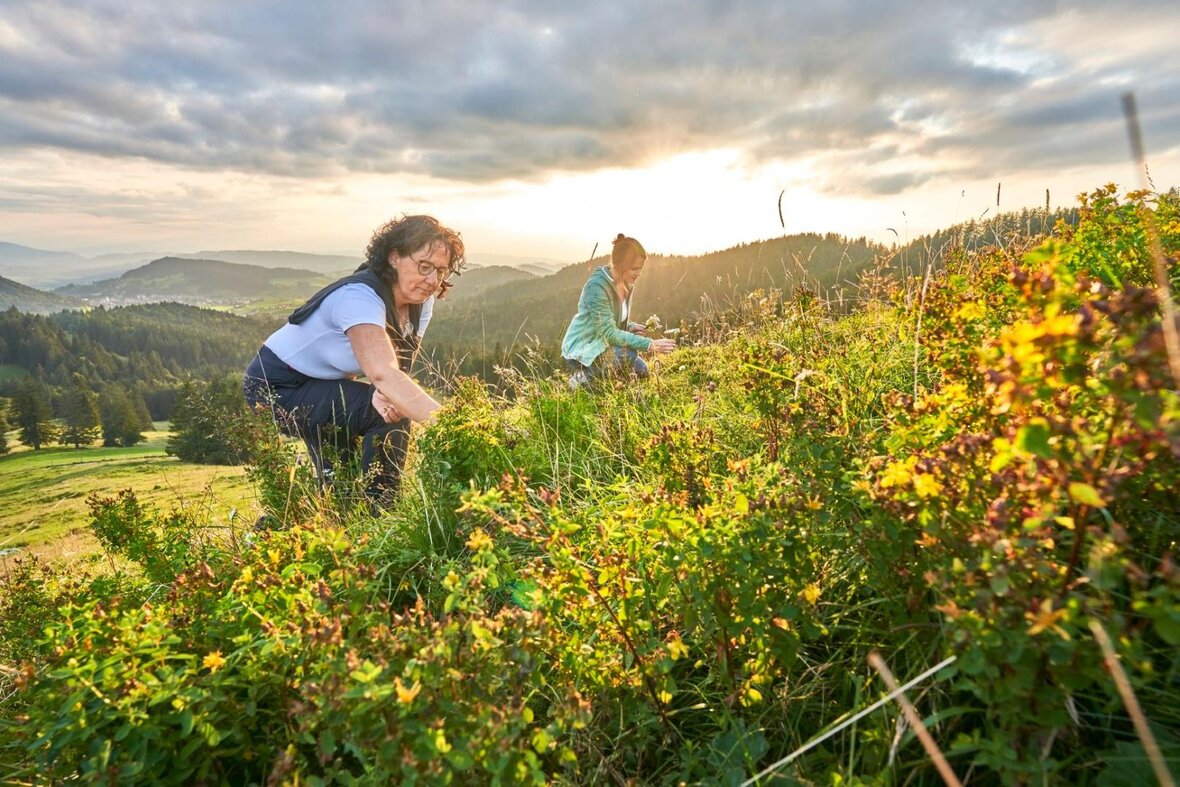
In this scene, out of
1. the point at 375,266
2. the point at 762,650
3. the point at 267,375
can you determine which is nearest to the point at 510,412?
the point at 375,266

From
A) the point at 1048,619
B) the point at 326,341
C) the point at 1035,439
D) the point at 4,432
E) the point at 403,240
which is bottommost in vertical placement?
Result: the point at 4,432

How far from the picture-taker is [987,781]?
1.56 meters

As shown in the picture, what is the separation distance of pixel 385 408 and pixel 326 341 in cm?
96

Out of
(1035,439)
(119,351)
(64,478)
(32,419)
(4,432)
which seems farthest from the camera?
(119,351)

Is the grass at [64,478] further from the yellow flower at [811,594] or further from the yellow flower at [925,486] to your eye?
the yellow flower at [925,486]

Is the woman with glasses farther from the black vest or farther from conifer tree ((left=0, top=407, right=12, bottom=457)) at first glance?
conifer tree ((left=0, top=407, right=12, bottom=457))

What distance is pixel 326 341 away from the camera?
5.63 m

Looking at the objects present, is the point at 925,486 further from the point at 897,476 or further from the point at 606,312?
the point at 606,312

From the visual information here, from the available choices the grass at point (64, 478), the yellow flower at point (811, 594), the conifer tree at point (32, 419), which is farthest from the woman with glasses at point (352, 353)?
the conifer tree at point (32, 419)

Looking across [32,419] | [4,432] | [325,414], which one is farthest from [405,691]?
[4,432]

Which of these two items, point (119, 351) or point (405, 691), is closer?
point (405, 691)

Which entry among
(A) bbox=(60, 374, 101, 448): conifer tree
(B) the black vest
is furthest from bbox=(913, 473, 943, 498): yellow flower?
(A) bbox=(60, 374, 101, 448): conifer tree

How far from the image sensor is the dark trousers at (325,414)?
17.5ft

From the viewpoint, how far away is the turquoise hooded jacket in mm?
7900
